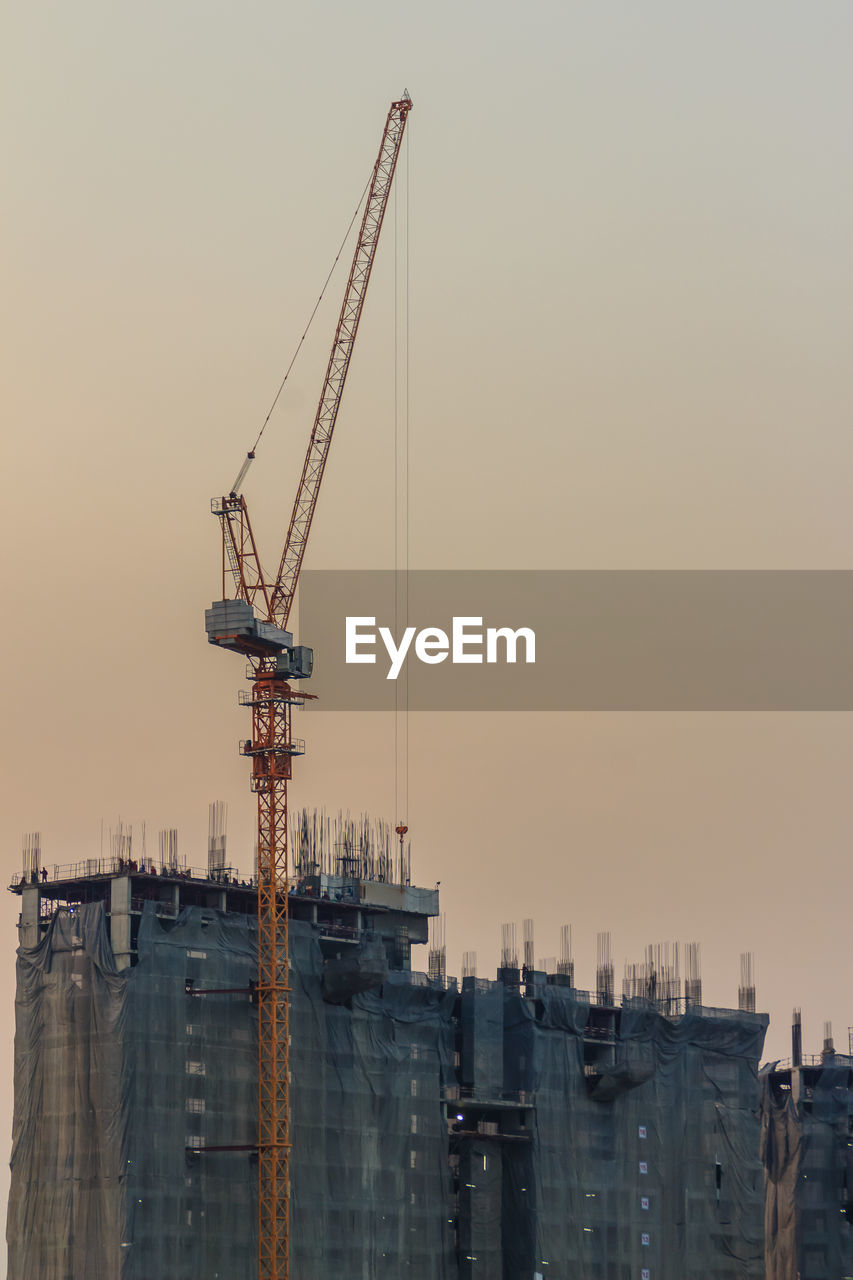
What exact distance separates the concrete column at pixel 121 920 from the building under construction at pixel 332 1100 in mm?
160

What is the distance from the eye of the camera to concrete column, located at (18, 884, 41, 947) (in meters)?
166

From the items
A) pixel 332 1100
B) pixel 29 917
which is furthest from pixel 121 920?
pixel 332 1100

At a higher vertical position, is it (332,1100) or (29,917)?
(29,917)

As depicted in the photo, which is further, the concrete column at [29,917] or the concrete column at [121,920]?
the concrete column at [29,917]

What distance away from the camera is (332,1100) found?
171m

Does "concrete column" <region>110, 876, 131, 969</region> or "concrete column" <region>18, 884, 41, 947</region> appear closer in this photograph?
"concrete column" <region>110, 876, 131, 969</region>

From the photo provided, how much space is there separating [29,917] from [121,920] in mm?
11370

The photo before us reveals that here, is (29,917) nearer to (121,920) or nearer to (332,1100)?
(121,920)

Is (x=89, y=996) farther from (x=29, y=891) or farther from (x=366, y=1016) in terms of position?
(x=366, y=1016)

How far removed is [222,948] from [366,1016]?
17173mm

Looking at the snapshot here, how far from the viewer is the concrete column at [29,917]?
6555 inches

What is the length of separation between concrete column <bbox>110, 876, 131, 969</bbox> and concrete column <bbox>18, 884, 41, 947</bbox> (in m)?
8.88

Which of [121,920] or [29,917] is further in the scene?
[29,917]

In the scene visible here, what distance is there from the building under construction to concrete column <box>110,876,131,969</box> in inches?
6.3
